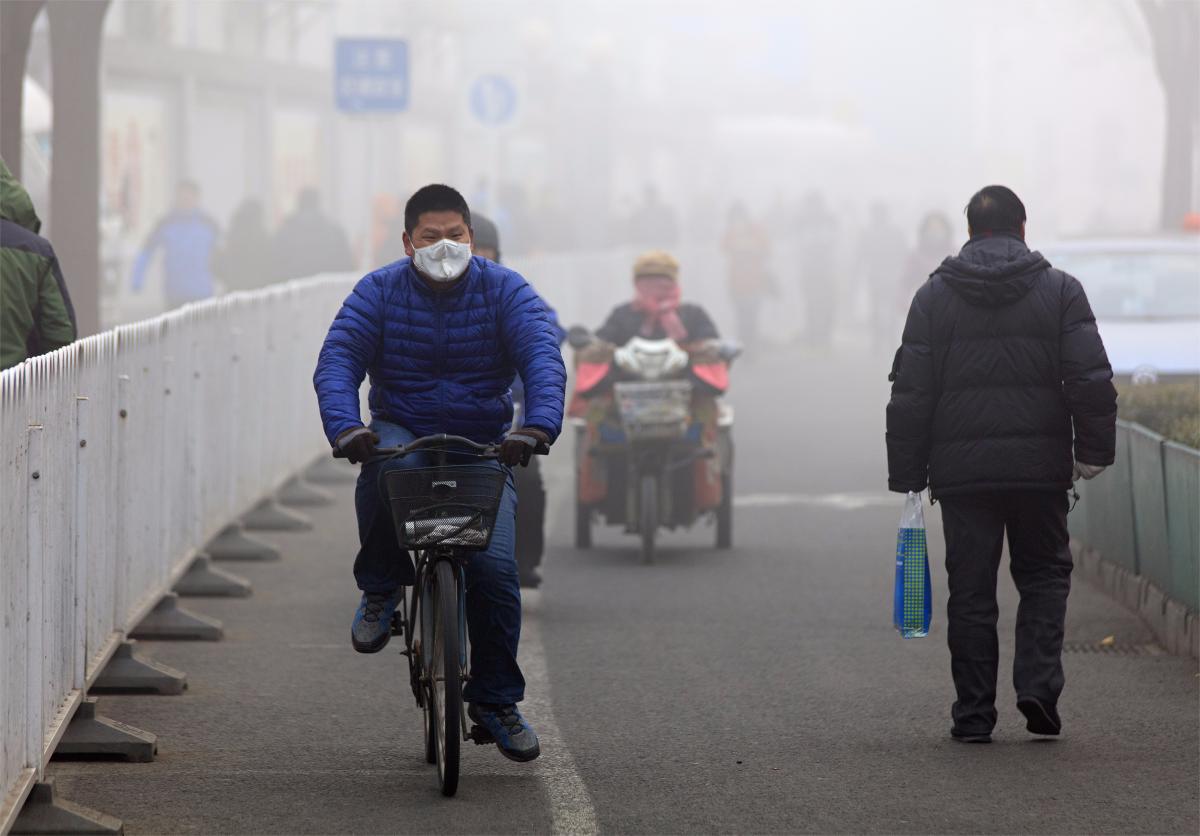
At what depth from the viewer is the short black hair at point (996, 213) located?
8.06 metres

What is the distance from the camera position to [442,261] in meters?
7.21

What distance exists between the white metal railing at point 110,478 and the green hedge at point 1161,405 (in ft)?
13.8

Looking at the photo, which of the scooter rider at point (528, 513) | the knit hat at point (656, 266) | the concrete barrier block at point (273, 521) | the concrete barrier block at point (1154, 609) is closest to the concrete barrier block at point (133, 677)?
the scooter rider at point (528, 513)

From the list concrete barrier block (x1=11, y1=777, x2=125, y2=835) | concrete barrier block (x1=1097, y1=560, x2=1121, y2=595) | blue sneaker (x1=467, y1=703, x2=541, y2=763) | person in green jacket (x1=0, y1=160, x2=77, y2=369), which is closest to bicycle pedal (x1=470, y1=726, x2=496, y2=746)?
blue sneaker (x1=467, y1=703, x2=541, y2=763)

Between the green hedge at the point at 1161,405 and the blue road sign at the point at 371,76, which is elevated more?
the blue road sign at the point at 371,76

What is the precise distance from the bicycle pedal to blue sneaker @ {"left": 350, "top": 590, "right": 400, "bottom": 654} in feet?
1.19

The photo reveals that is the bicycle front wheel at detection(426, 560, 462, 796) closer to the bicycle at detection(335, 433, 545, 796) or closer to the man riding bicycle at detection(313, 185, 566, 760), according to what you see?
the bicycle at detection(335, 433, 545, 796)

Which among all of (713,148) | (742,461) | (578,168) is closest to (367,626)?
(742,461)

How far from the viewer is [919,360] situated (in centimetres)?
795

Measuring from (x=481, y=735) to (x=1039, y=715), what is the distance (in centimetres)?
180

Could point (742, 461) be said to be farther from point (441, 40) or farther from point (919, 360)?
point (441, 40)

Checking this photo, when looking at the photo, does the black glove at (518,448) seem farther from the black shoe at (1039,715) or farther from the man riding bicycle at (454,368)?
the black shoe at (1039,715)

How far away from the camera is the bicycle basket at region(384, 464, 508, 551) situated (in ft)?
22.4

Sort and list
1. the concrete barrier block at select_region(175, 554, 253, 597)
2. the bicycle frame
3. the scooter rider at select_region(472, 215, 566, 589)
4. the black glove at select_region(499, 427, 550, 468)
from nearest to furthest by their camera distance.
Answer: the black glove at select_region(499, 427, 550, 468)
the bicycle frame
the scooter rider at select_region(472, 215, 566, 589)
the concrete barrier block at select_region(175, 554, 253, 597)
